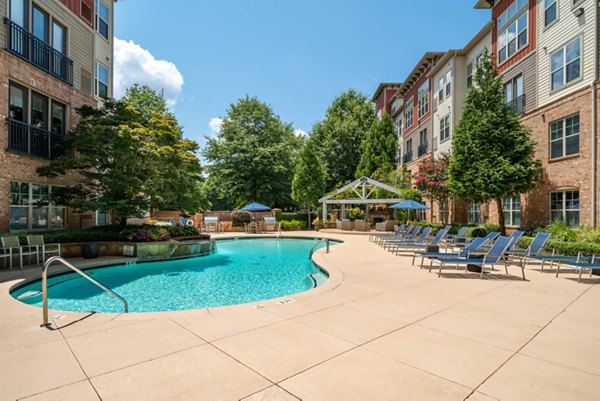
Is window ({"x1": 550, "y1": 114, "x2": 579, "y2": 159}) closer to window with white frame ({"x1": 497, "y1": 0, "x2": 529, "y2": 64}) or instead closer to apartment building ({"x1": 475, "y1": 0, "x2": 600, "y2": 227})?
apartment building ({"x1": 475, "y1": 0, "x2": 600, "y2": 227})

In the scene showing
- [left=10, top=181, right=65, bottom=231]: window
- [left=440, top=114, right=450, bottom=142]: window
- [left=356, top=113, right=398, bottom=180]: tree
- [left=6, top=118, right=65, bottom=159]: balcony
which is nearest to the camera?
[left=6, top=118, right=65, bottom=159]: balcony

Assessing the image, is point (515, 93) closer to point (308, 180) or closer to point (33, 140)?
point (308, 180)

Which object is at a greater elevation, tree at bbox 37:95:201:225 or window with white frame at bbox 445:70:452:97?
window with white frame at bbox 445:70:452:97

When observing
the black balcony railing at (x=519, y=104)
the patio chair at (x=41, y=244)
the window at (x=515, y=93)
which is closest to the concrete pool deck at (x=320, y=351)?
the patio chair at (x=41, y=244)

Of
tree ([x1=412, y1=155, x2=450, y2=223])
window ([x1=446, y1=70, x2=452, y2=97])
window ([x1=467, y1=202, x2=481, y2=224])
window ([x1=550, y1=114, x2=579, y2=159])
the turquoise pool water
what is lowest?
the turquoise pool water

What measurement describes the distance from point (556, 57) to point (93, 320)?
58.3 feet

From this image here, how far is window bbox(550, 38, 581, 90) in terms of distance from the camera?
40.9 ft

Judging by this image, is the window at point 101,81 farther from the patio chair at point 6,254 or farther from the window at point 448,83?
the window at point 448,83

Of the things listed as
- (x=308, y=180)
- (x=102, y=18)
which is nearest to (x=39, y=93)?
(x=102, y=18)

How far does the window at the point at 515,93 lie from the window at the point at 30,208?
1964 cm

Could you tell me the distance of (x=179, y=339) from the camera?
399cm

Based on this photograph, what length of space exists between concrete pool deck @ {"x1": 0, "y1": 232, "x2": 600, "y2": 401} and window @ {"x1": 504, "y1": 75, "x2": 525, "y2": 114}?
40.8 ft

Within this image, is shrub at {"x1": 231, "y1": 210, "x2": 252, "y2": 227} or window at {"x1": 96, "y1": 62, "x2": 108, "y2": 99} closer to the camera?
window at {"x1": 96, "y1": 62, "x2": 108, "y2": 99}

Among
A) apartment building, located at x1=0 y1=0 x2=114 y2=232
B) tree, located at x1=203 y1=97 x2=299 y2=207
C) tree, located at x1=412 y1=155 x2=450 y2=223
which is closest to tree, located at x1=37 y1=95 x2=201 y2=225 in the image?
apartment building, located at x1=0 y1=0 x2=114 y2=232
